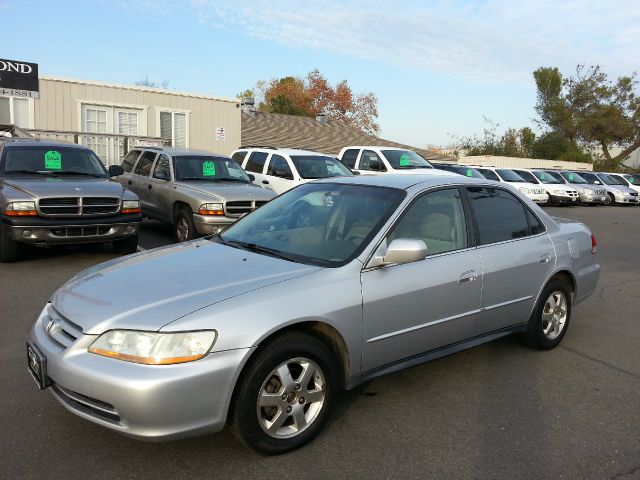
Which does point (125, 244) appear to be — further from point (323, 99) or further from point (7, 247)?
point (323, 99)

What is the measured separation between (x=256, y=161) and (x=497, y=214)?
9427 millimetres

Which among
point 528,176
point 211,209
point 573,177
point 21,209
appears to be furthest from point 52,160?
point 573,177

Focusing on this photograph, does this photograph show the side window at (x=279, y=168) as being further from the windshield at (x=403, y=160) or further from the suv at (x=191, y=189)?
the windshield at (x=403, y=160)

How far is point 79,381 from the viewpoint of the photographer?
276 centimetres

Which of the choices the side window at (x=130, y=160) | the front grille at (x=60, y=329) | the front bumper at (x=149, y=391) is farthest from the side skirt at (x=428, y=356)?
the side window at (x=130, y=160)

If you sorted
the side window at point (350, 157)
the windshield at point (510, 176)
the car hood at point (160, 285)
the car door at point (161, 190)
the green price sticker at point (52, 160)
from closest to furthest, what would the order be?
1. the car hood at point (160, 285)
2. the green price sticker at point (52, 160)
3. the car door at point (161, 190)
4. the side window at point (350, 157)
5. the windshield at point (510, 176)

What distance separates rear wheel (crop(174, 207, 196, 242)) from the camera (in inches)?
359

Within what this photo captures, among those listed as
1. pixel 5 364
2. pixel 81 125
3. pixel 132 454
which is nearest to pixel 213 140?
pixel 81 125

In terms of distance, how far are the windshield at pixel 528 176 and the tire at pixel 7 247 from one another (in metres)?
20.9

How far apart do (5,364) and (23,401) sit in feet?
2.40

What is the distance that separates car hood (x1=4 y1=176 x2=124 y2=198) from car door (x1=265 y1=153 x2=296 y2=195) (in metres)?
4.66

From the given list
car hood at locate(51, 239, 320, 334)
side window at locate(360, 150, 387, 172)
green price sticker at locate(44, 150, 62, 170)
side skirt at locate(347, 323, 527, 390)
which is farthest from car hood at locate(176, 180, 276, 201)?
side window at locate(360, 150, 387, 172)

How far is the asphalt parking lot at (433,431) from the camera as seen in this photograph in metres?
2.95

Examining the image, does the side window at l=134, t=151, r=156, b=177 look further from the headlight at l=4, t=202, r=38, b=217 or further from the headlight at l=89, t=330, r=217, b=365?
the headlight at l=89, t=330, r=217, b=365
